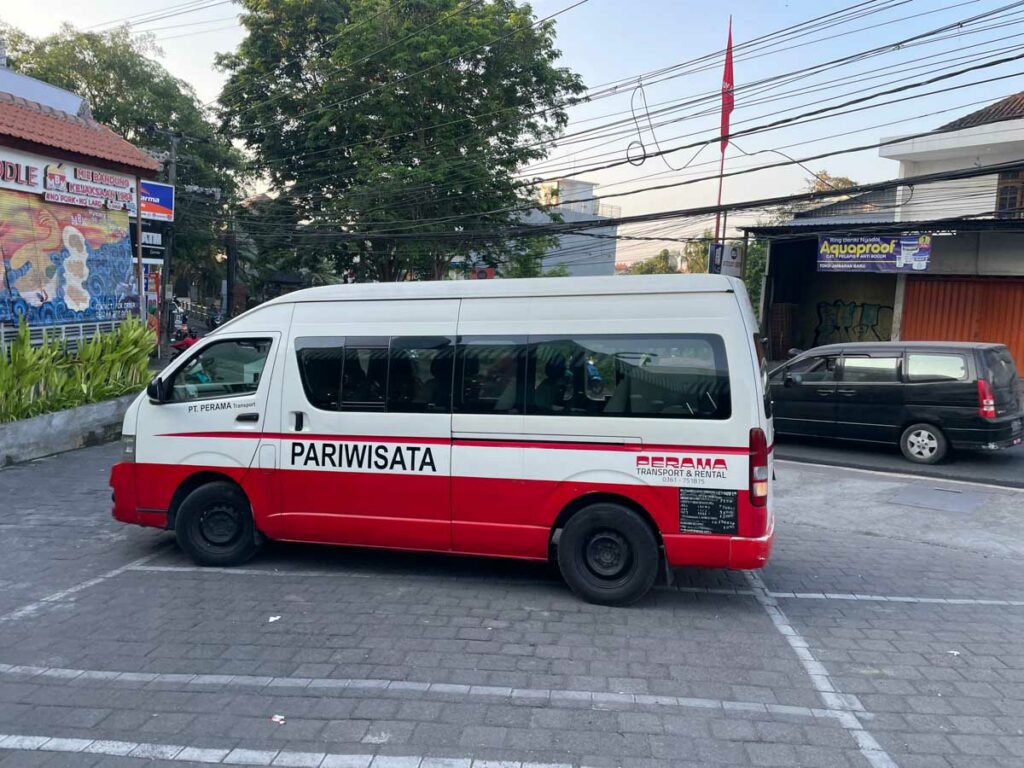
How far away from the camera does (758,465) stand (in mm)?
5125

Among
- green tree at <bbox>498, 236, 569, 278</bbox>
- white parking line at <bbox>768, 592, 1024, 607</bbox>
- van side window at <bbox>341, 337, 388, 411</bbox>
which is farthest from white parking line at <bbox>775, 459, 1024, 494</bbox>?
green tree at <bbox>498, 236, 569, 278</bbox>

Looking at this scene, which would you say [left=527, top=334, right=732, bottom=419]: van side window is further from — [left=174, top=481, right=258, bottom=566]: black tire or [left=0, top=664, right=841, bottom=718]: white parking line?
[left=174, top=481, right=258, bottom=566]: black tire

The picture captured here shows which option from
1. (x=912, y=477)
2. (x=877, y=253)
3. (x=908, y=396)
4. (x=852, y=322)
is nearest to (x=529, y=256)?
(x=852, y=322)

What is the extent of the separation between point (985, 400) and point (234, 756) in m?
10.6

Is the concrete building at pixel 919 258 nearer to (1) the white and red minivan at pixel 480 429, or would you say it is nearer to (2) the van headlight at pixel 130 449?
(1) the white and red minivan at pixel 480 429

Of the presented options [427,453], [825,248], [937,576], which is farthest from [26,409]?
[825,248]

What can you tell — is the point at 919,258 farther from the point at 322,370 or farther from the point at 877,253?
the point at 322,370

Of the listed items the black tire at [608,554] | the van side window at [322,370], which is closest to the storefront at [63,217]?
the van side window at [322,370]

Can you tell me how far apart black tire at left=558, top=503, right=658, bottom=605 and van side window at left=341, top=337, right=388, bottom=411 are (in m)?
1.79

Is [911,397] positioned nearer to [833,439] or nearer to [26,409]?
[833,439]

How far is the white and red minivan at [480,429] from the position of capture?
5258 millimetres

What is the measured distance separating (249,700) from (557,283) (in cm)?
339

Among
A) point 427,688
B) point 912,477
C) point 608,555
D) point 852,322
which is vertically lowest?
point 427,688

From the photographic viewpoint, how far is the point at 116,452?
11438mm
